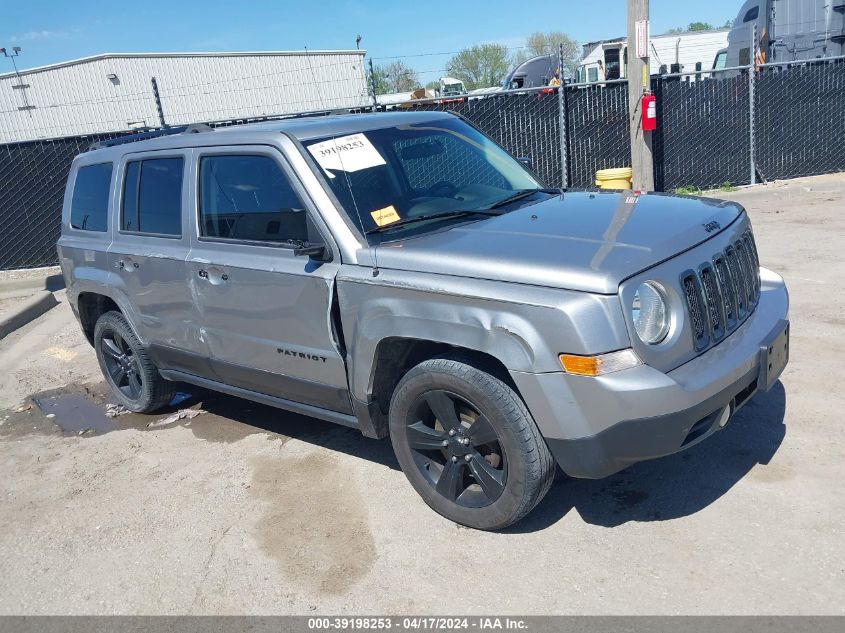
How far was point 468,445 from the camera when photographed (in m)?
3.47

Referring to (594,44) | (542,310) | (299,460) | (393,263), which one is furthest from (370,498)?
(594,44)

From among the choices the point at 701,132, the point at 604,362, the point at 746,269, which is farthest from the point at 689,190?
the point at 604,362

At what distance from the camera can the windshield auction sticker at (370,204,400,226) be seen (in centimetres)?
384

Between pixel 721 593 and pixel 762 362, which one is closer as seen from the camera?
pixel 721 593

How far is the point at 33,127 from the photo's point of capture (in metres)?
31.8

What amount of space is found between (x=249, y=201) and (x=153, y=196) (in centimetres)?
102

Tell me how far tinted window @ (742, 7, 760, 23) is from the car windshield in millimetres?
14844

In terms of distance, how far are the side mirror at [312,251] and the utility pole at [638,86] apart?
8.11 m

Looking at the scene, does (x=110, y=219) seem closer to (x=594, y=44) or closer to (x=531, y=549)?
(x=531, y=549)

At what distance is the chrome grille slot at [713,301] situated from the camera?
3277mm

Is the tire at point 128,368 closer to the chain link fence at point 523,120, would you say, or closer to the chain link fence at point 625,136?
the chain link fence at point 625,136

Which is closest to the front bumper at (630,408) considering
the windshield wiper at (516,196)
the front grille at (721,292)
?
the front grille at (721,292)

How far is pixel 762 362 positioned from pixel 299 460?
266 centimetres

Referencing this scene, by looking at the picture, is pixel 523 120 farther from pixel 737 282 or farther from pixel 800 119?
pixel 737 282
